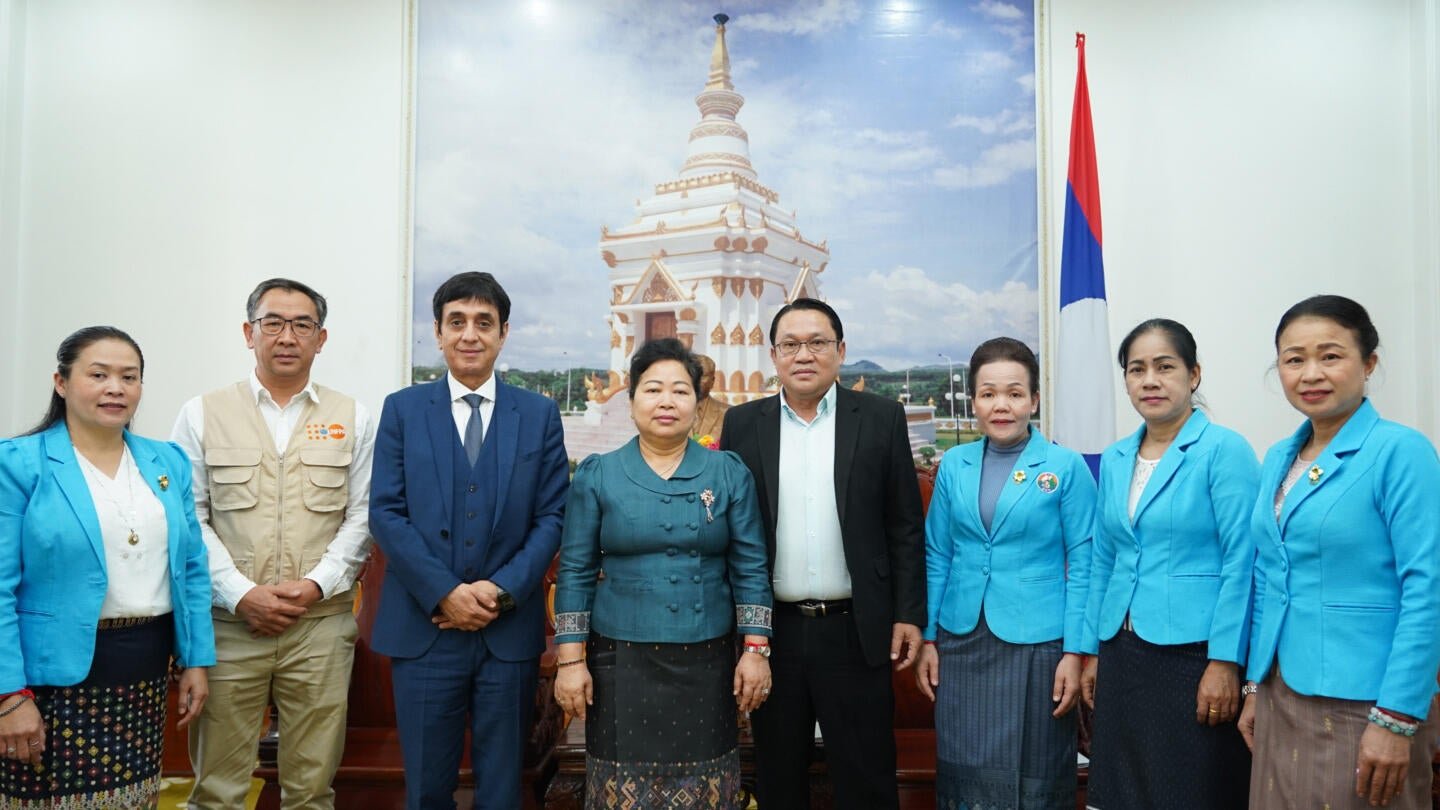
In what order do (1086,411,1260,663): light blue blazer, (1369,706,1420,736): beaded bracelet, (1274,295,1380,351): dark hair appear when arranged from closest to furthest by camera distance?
(1369,706,1420,736): beaded bracelet < (1274,295,1380,351): dark hair < (1086,411,1260,663): light blue blazer

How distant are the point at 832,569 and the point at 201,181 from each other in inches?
140

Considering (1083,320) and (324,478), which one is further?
(1083,320)

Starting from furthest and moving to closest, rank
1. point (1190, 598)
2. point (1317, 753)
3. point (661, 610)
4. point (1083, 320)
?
point (1083, 320) → point (661, 610) → point (1190, 598) → point (1317, 753)

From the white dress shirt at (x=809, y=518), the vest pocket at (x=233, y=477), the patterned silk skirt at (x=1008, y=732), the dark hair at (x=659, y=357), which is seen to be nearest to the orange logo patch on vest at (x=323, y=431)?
the vest pocket at (x=233, y=477)

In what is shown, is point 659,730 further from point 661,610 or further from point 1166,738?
point 1166,738

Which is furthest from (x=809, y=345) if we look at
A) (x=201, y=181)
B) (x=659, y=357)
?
(x=201, y=181)

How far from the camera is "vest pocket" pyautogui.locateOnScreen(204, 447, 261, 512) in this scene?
2355 mm

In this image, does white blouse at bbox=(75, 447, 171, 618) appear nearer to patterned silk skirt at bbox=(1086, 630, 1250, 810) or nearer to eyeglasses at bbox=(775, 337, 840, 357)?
eyeglasses at bbox=(775, 337, 840, 357)

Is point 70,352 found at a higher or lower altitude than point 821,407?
higher

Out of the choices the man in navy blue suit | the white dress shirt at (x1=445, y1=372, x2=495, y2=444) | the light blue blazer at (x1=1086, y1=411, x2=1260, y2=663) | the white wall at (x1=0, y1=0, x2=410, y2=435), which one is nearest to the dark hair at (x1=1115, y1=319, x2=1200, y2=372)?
the light blue blazer at (x1=1086, y1=411, x2=1260, y2=663)

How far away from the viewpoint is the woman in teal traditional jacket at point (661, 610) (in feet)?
6.69

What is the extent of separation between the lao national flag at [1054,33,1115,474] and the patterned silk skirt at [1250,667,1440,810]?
6.60ft

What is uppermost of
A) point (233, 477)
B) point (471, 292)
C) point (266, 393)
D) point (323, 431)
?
point (471, 292)

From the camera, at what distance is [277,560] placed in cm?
235
